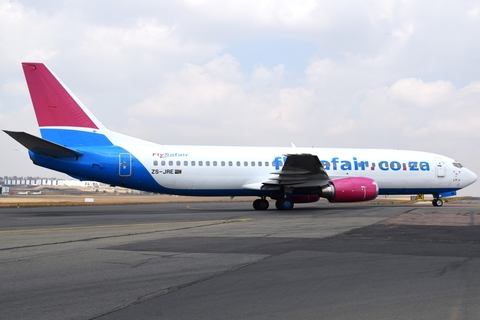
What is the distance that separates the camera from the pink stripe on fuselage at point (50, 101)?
77.4 feet

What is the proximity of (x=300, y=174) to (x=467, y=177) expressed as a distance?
1355 centimetres

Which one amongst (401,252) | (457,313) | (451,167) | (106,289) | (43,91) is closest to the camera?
(457,313)

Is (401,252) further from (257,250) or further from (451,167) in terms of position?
(451,167)

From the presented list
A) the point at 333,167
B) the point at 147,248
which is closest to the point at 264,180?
the point at 333,167

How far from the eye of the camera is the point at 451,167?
104ft

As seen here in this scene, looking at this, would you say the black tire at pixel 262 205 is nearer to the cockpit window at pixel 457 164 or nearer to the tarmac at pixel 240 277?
the cockpit window at pixel 457 164

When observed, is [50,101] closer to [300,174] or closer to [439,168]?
[300,174]

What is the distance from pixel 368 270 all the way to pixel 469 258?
2.57 m

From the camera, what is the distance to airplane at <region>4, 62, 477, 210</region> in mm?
23984

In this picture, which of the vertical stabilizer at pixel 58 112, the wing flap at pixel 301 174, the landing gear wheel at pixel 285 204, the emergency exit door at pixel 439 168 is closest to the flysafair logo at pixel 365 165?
the emergency exit door at pixel 439 168

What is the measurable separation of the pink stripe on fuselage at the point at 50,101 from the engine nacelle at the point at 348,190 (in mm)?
13130

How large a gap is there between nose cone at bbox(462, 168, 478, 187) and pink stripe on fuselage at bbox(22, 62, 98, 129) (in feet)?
78.8

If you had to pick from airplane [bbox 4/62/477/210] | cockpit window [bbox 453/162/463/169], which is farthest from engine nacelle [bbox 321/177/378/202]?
cockpit window [bbox 453/162/463/169]

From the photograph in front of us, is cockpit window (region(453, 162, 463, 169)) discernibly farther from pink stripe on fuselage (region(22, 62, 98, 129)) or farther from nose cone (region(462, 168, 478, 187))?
pink stripe on fuselage (region(22, 62, 98, 129))
